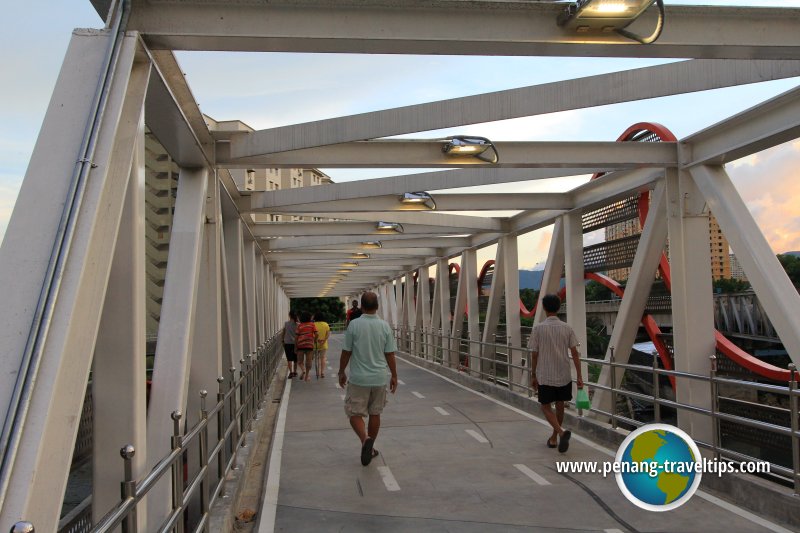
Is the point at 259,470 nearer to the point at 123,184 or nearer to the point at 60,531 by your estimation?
the point at 60,531

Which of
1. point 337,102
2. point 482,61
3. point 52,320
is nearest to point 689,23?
point 482,61

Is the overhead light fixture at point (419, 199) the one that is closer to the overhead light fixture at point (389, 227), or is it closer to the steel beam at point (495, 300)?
the overhead light fixture at point (389, 227)

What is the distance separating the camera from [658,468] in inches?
266

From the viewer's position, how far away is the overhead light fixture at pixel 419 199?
11.9 meters

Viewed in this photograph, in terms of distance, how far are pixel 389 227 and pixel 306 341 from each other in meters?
4.21

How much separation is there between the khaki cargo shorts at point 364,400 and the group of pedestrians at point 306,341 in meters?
9.85

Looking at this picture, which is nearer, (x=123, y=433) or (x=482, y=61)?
(x=123, y=433)

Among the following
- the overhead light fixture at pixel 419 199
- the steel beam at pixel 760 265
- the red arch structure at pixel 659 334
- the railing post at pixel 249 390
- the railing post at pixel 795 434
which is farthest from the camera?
the overhead light fixture at pixel 419 199

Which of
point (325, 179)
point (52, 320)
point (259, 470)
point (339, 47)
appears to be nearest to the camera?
point (52, 320)

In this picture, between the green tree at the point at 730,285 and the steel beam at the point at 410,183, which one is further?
the green tree at the point at 730,285

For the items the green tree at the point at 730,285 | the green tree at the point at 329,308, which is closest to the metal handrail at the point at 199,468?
the green tree at the point at 730,285

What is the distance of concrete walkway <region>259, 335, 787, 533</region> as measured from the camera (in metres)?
5.75

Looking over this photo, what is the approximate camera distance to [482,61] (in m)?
7.35

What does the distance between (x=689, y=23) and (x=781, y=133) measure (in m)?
2.51
